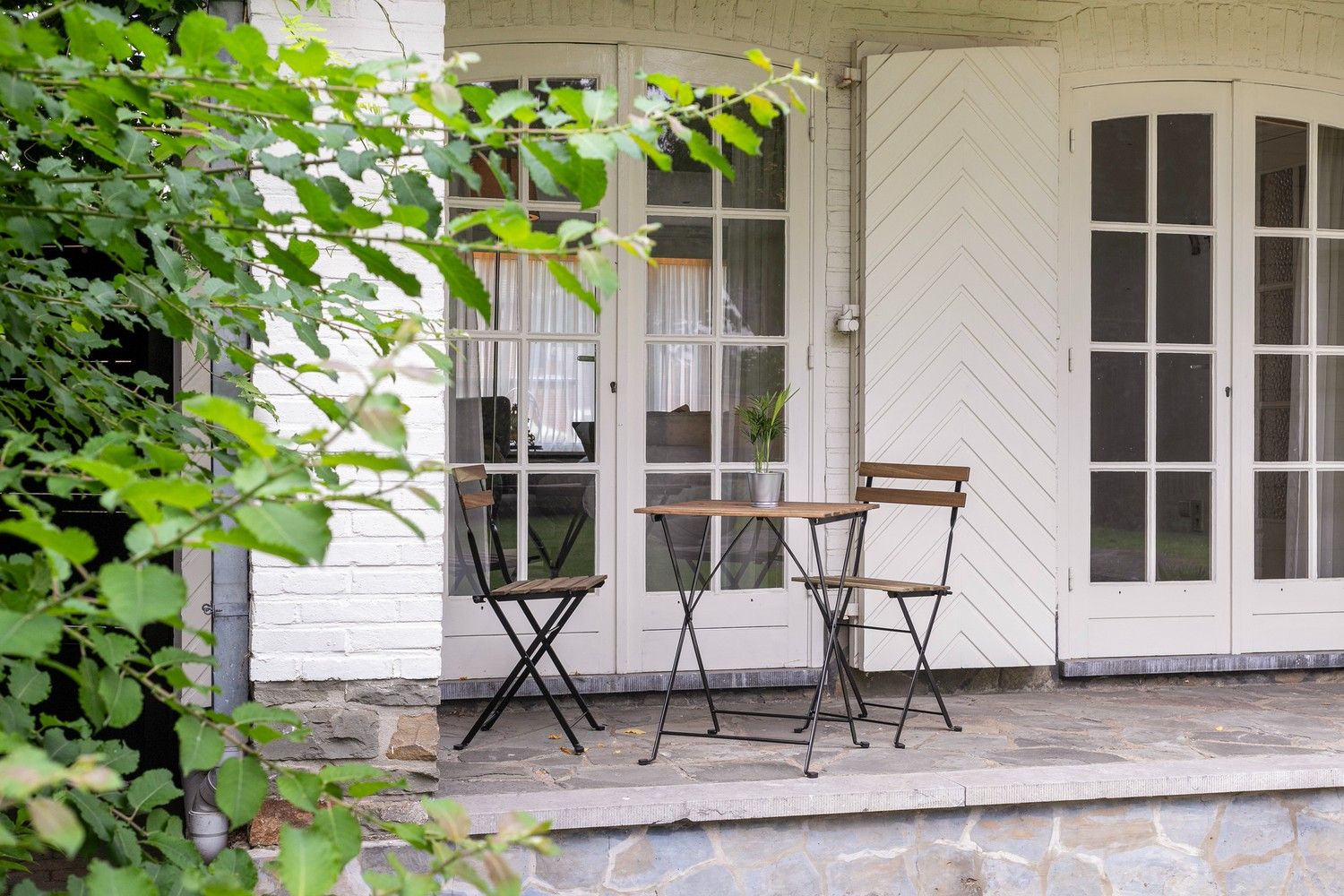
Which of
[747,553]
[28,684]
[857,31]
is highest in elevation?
[857,31]

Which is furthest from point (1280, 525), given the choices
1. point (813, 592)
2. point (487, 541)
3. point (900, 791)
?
point (487, 541)

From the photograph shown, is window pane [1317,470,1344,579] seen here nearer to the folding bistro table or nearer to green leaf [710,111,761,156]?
the folding bistro table

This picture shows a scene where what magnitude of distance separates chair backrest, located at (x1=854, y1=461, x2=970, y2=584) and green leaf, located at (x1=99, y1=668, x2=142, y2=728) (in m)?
3.68

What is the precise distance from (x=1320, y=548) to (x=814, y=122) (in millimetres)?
2970

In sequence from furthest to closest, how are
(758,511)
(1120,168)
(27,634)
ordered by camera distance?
(1120,168) < (758,511) < (27,634)

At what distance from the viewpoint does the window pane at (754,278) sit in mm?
5090

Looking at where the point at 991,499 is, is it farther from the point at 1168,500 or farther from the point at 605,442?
the point at 605,442

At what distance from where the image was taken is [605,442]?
195 inches

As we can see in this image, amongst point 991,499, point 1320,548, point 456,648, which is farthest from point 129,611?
point 1320,548

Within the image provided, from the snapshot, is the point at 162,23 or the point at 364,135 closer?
the point at 364,135

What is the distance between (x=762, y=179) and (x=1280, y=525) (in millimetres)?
2785

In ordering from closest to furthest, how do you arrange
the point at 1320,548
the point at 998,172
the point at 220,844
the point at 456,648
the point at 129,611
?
the point at 129,611
the point at 220,844
the point at 456,648
the point at 998,172
the point at 1320,548

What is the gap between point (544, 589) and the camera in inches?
162

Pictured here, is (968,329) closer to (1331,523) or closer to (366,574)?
(1331,523)
